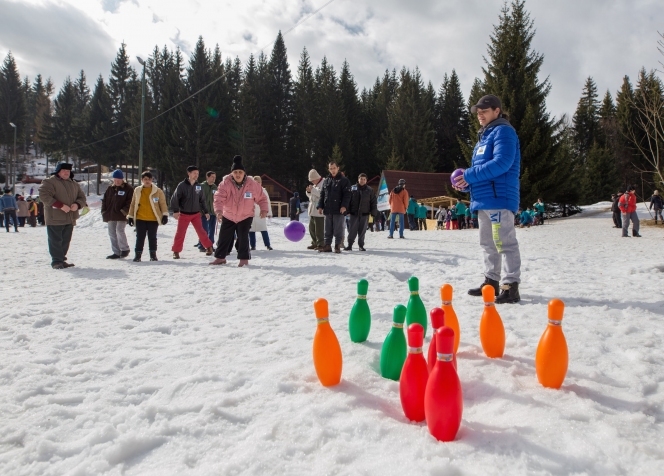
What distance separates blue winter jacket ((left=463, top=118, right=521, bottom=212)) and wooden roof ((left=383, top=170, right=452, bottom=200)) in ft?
103

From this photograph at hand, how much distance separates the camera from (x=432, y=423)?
1.95 meters

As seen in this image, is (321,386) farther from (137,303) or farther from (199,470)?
(137,303)

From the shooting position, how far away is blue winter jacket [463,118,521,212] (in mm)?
4418

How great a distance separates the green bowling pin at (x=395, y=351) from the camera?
8.65 ft

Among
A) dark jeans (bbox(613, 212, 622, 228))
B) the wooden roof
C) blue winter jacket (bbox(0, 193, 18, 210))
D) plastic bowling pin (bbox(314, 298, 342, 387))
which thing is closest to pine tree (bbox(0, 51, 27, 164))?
blue winter jacket (bbox(0, 193, 18, 210))

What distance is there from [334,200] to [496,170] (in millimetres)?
5099

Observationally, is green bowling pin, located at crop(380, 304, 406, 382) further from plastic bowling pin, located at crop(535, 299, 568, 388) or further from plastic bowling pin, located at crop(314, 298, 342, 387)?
plastic bowling pin, located at crop(535, 299, 568, 388)

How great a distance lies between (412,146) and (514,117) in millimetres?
23541

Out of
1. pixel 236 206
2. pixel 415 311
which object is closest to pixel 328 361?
pixel 415 311

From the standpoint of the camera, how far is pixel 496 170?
4.41 m

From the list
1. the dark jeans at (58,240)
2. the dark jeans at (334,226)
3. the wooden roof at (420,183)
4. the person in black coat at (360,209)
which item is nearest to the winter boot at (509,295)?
the dark jeans at (334,226)

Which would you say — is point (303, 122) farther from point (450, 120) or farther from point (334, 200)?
point (334, 200)

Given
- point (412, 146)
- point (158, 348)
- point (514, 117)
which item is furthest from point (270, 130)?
point (158, 348)

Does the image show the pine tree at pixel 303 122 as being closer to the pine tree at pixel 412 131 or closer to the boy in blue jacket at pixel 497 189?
the pine tree at pixel 412 131
